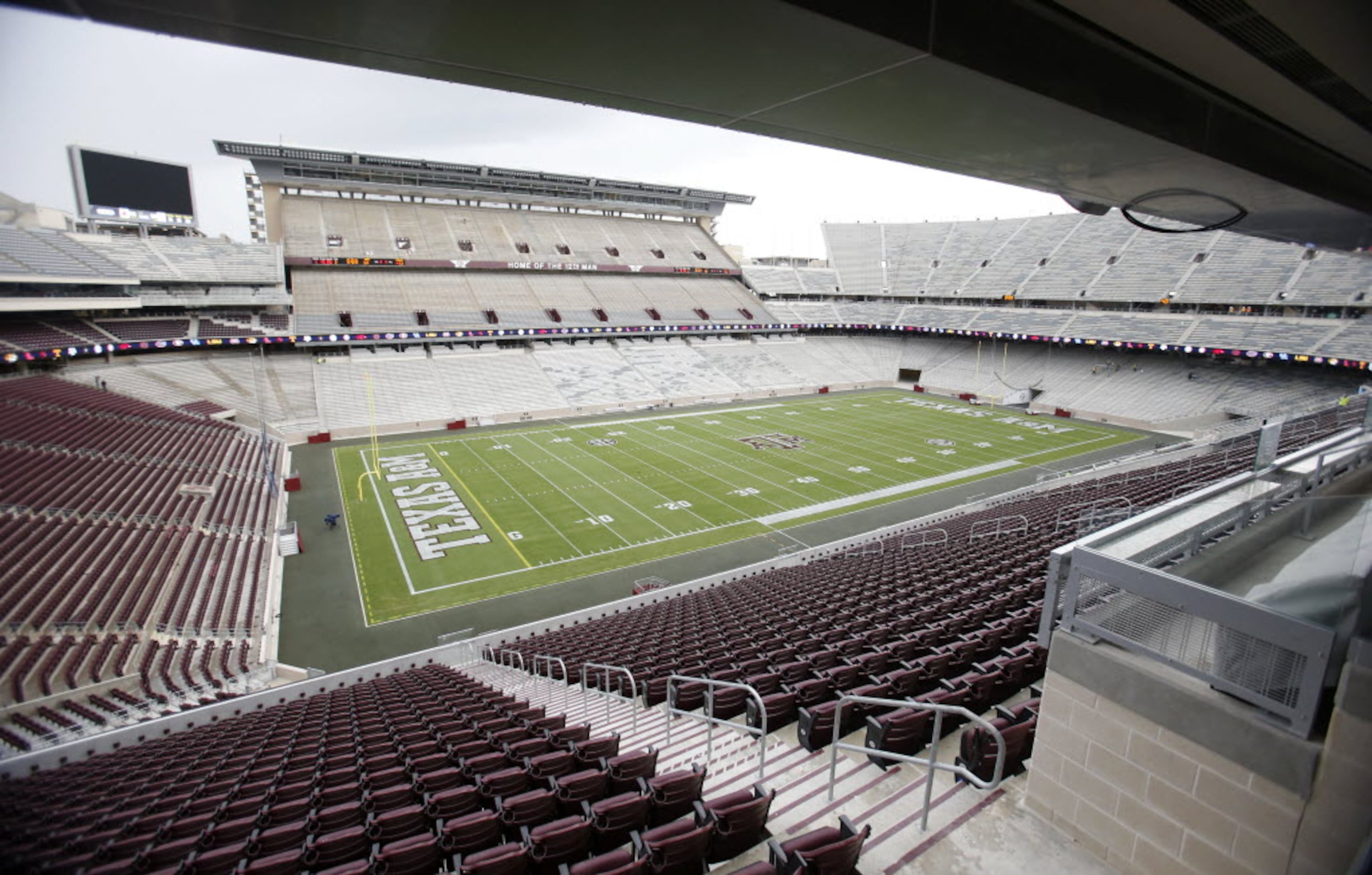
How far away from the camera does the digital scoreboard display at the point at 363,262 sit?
4700cm

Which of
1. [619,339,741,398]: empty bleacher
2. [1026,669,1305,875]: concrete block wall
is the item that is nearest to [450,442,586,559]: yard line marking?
[1026,669,1305,875]: concrete block wall

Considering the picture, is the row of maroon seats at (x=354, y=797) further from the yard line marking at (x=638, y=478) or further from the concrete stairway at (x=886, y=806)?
the yard line marking at (x=638, y=478)

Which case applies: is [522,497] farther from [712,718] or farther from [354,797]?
[354,797]

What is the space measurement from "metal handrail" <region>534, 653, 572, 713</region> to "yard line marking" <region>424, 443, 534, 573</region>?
738 cm

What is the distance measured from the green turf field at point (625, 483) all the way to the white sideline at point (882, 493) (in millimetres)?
84

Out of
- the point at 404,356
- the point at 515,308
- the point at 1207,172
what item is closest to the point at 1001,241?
the point at 515,308

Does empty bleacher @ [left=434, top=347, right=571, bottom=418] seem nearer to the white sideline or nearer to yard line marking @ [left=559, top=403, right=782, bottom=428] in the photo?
yard line marking @ [left=559, top=403, right=782, bottom=428]

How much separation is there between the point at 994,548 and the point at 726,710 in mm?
9587

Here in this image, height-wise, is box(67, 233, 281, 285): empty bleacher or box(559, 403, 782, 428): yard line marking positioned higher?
box(67, 233, 281, 285): empty bleacher

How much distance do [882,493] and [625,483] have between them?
35.6 feet

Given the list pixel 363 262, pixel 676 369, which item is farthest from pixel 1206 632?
pixel 363 262

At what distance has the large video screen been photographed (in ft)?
134

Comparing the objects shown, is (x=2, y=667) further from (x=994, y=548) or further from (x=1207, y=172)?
(x=994, y=548)

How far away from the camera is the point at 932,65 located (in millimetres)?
2885
